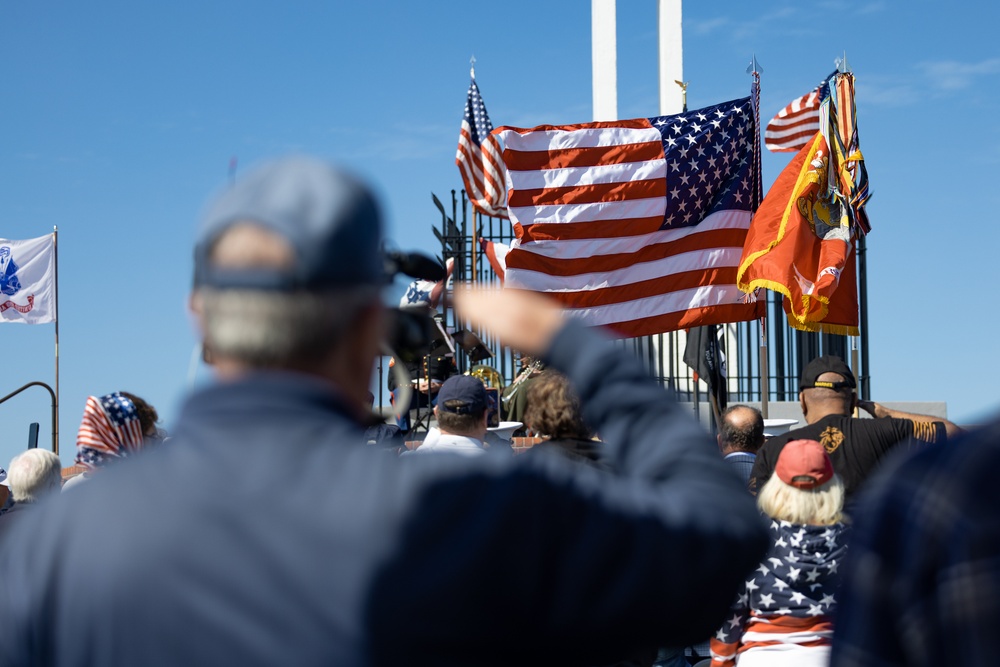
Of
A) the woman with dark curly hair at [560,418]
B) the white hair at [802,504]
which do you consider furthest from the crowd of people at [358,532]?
the white hair at [802,504]

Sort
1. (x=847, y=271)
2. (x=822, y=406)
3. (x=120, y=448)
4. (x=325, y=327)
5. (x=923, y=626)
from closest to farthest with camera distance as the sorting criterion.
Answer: (x=923, y=626), (x=325, y=327), (x=120, y=448), (x=822, y=406), (x=847, y=271)

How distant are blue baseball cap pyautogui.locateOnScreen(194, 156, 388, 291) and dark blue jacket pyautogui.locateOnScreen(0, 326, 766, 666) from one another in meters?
0.13

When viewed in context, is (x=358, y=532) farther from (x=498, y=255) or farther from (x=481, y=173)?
(x=481, y=173)

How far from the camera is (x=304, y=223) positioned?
131 cm

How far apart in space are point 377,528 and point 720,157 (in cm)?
1038

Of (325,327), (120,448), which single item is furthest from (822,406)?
(325,327)

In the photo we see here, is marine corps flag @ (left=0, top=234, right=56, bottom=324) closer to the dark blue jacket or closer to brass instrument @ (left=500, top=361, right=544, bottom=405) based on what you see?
brass instrument @ (left=500, top=361, right=544, bottom=405)

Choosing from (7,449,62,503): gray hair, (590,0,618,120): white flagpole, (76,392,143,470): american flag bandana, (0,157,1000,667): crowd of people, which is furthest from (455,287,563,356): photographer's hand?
(590,0,618,120): white flagpole

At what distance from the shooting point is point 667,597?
126 cm

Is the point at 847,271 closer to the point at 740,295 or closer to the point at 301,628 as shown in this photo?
the point at 740,295

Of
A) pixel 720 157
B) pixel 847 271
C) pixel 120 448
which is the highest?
pixel 720 157

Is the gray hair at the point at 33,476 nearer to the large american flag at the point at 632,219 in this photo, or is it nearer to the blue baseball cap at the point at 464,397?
the blue baseball cap at the point at 464,397

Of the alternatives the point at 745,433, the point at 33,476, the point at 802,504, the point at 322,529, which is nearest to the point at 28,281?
the point at 33,476

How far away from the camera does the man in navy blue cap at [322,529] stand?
47.1 inches
